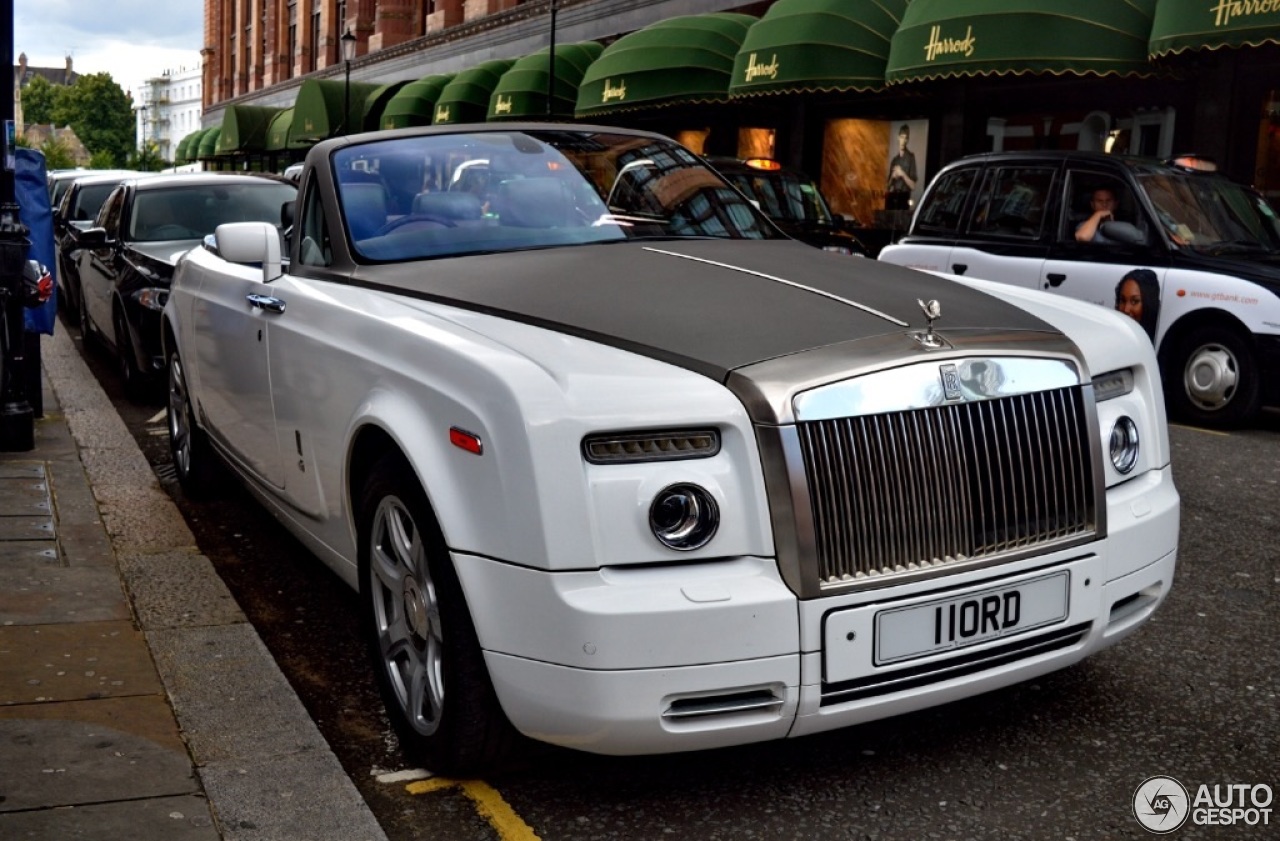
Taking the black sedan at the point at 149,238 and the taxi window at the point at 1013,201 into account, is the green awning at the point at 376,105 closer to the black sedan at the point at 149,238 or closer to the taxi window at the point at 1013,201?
the black sedan at the point at 149,238

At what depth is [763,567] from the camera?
3.07m

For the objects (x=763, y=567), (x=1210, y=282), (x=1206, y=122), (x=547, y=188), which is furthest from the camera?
(x=1206, y=122)

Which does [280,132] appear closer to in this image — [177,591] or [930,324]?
[177,591]

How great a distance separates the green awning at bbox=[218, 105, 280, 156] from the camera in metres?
52.0

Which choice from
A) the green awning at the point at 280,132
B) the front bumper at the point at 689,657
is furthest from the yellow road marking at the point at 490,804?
the green awning at the point at 280,132

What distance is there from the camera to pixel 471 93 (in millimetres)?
32438

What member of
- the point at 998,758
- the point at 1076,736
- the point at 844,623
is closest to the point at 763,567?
the point at 844,623

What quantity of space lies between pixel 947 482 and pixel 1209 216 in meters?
7.96

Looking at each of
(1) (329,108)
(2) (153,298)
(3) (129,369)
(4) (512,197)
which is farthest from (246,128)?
(4) (512,197)

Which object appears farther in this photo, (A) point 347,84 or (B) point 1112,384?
(A) point 347,84

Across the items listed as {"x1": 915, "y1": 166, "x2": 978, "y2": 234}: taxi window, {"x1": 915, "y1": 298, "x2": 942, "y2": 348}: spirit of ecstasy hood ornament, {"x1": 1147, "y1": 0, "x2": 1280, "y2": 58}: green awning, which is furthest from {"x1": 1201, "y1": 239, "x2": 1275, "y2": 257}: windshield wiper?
{"x1": 915, "y1": 298, "x2": 942, "y2": 348}: spirit of ecstasy hood ornament

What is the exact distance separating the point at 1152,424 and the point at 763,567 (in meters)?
1.44

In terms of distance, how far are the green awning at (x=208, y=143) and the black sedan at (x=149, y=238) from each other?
57.2m

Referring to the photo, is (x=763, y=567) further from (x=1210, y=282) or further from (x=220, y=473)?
(x=1210, y=282)
